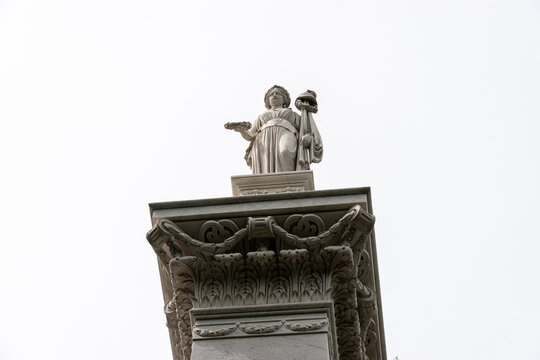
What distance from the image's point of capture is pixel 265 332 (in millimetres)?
13070

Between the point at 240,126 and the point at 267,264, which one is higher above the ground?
the point at 240,126

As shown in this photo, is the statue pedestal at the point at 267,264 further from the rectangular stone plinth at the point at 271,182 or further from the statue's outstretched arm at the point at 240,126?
the statue's outstretched arm at the point at 240,126

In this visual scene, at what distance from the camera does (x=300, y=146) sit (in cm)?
1709

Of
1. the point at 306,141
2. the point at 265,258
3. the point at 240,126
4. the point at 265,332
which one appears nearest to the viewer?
the point at 265,332

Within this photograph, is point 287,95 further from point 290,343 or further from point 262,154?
point 290,343

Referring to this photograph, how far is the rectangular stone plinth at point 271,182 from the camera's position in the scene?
15.8 metres

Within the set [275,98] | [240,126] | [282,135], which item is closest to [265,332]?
[282,135]

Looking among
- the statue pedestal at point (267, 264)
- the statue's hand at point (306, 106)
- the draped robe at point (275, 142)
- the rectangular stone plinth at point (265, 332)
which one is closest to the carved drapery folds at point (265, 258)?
the statue pedestal at point (267, 264)

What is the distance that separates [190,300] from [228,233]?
3.12 feet

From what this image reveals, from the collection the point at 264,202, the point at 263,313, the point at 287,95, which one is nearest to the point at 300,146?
the point at 287,95

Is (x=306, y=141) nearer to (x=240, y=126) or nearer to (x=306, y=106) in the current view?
(x=306, y=106)

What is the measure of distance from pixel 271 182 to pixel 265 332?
10.9 feet

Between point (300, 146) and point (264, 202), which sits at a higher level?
point (300, 146)

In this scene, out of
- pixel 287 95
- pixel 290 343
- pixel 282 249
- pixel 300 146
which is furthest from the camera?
pixel 287 95
